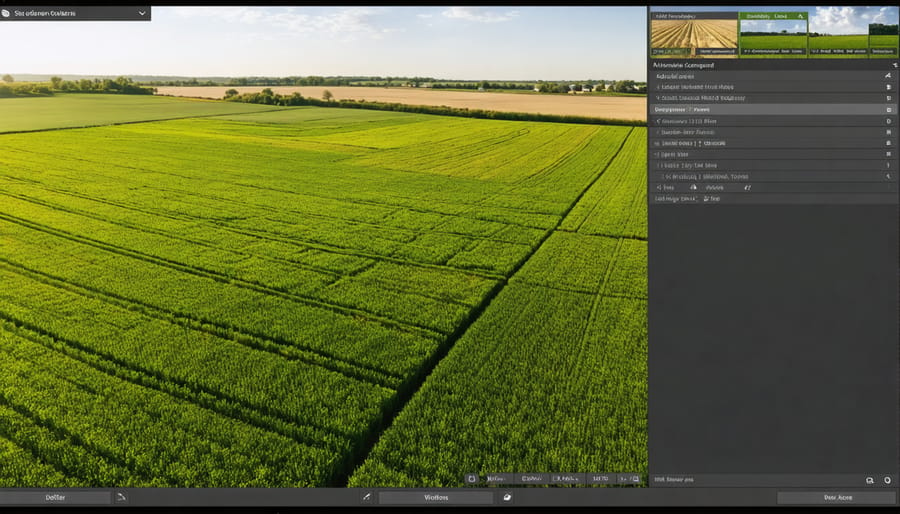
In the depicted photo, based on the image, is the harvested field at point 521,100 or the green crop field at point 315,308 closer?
the green crop field at point 315,308

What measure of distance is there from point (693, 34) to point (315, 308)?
17.7ft

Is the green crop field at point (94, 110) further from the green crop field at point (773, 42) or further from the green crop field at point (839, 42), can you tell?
the green crop field at point (839, 42)

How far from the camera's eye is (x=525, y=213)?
982cm

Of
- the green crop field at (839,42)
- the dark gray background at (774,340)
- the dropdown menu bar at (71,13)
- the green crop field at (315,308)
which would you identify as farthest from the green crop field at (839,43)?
the dropdown menu bar at (71,13)

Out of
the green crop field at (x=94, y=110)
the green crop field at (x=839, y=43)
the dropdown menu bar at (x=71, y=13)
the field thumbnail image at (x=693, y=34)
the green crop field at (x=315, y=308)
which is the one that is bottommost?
the green crop field at (x=315, y=308)

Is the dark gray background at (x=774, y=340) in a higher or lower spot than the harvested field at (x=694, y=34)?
lower

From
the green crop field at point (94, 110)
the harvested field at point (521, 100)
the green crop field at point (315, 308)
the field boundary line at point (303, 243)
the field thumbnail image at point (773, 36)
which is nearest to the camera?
the field thumbnail image at point (773, 36)

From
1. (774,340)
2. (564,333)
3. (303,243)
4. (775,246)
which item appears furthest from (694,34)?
(303,243)

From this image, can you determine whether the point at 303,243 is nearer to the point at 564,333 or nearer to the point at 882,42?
the point at 564,333

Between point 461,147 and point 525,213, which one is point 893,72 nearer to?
point 525,213

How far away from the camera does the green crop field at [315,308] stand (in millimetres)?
3412

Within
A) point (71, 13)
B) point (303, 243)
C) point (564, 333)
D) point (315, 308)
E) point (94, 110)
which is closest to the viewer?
point (71, 13)

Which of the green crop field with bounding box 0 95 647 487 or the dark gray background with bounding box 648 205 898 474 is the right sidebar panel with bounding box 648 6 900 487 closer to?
the dark gray background with bounding box 648 205 898 474

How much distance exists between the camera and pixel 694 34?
97.9 inches
